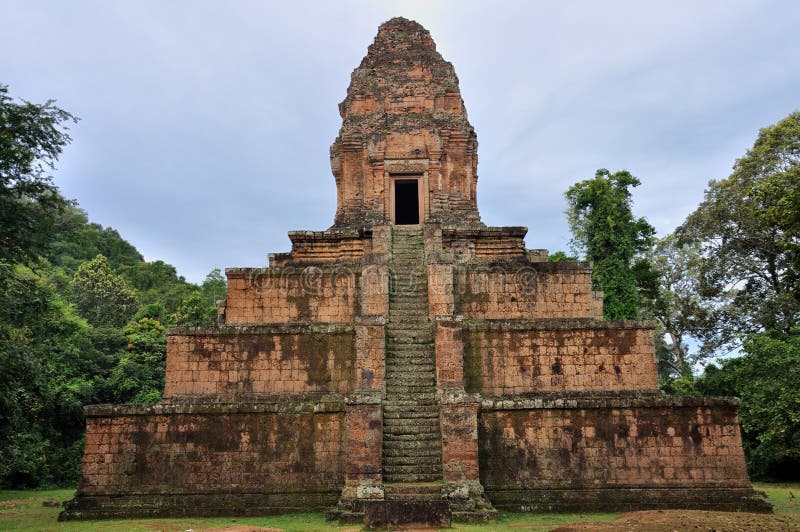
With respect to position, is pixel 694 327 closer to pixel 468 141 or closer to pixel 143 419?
pixel 468 141

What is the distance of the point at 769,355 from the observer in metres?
19.4

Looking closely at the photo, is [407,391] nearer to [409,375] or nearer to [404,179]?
[409,375]

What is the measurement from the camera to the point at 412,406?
489 inches

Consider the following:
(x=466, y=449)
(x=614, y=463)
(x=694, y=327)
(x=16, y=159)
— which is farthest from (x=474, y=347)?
(x=694, y=327)

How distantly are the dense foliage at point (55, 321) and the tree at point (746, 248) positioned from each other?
21.9m

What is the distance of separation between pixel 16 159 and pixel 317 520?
792 cm

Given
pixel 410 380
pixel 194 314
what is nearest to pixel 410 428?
pixel 410 380

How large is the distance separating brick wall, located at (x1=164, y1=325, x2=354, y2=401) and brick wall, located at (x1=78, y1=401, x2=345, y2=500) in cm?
107

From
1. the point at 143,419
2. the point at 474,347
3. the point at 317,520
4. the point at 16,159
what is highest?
the point at 16,159

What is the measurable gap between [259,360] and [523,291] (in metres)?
5.95

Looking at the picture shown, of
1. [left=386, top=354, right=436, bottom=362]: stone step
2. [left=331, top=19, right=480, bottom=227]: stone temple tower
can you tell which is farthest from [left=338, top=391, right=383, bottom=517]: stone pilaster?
[left=331, top=19, right=480, bottom=227]: stone temple tower

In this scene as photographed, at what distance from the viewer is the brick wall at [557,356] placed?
13.1 m

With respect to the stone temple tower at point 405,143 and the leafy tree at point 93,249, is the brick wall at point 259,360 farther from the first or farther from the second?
the leafy tree at point 93,249

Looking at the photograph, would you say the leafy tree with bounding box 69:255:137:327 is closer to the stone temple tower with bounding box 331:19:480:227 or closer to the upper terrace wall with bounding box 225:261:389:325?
the stone temple tower with bounding box 331:19:480:227
